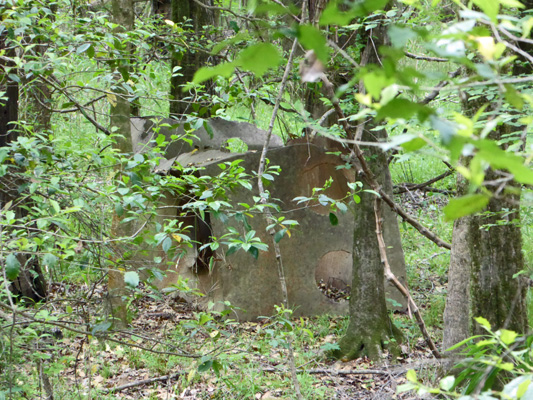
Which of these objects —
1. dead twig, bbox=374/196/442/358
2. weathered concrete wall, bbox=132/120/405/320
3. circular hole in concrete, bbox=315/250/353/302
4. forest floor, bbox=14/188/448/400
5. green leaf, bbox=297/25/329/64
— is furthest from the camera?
circular hole in concrete, bbox=315/250/353/302

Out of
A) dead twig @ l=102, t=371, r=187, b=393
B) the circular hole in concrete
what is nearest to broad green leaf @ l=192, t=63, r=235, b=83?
dead twig @ l=102, t=371, r=187, b=393

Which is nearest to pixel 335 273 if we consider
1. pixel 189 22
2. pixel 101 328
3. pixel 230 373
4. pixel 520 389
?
pixel 230 373

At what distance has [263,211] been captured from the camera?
3441 mm

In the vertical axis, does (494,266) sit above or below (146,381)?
above

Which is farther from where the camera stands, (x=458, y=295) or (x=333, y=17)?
(x=458, y=295)

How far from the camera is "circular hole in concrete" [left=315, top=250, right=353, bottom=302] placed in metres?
7.56

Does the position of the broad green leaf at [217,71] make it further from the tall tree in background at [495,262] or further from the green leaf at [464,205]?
the tall tree in background at [495,262]

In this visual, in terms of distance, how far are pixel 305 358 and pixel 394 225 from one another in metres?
2.31

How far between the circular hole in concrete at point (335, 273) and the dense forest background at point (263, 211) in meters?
0.31

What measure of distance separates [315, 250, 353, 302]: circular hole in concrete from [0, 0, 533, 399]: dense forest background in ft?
1.02

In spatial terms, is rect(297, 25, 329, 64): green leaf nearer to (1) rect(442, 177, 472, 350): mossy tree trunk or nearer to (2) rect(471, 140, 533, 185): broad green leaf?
(2) rect(471, 140, 533, 185): broad green leaf

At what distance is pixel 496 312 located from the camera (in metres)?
3.44

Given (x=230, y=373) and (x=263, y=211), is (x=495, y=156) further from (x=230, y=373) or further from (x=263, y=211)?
(x=230, y=373)

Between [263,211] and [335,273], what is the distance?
4548mm
